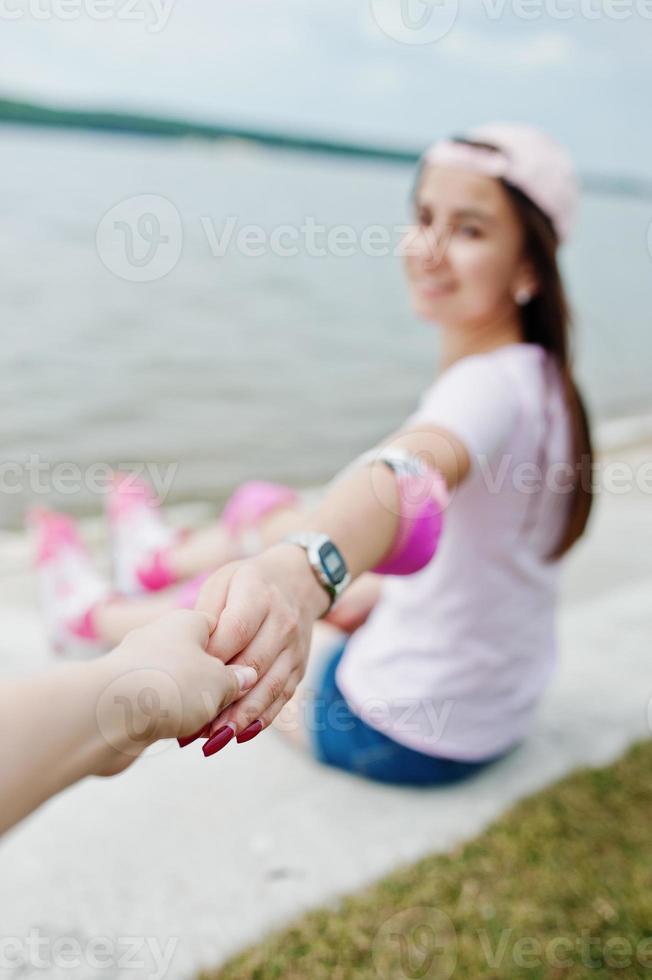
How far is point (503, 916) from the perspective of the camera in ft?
5.83

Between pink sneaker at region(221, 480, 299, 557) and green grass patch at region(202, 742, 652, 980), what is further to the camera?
pink sneaker at region(221, 480, 299, 557)

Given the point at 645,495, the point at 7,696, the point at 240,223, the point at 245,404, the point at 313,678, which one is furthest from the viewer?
the point at 240,223

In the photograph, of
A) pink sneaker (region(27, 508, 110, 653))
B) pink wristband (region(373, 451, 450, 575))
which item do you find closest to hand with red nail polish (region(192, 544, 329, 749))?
pink wristband (region(373, 451, 450, 575))

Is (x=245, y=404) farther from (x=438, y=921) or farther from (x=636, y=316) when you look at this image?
(x=636, y=316)

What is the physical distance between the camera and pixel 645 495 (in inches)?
190

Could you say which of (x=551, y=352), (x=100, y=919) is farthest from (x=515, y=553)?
(x=100, y=919)

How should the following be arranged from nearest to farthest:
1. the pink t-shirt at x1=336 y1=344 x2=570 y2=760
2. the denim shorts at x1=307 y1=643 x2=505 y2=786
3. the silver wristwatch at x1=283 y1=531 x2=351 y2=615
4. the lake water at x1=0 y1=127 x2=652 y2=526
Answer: the silver wristwatch at x1=283 y1=531 x2=351 y2=615, the pink t-shirt at x1=336 y1=344 x2=570 y2=760, the denim shorts at x1=307 y1=643 x2=505 y2=786, the lake water at x1=0 y1=127 x2=652 y2=526

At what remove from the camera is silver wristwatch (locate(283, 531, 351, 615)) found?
1.17m

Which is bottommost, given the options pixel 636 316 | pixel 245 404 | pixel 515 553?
pixel 636 316

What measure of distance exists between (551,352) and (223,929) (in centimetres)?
122

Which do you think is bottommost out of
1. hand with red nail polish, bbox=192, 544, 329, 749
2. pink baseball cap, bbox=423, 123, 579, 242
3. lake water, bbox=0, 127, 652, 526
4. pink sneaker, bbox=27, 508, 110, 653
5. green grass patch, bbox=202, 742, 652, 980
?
lake water, bbox=0, 127, 652, 526

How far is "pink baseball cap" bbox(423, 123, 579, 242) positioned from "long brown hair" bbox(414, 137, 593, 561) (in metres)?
0.01

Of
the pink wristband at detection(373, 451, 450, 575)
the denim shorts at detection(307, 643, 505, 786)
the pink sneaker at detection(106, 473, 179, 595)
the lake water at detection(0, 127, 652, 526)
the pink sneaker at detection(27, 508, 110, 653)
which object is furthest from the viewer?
the lake water at detection(0, 127, 652, 526)

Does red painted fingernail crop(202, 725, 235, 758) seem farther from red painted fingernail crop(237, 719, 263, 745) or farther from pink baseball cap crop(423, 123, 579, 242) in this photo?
pink baseball cap crop(423, 123, 579, 242)
